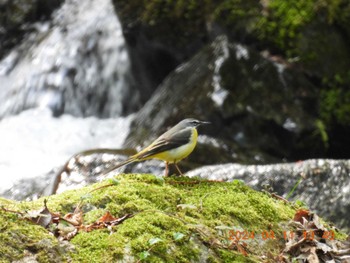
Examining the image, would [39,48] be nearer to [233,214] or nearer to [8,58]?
[8,58]

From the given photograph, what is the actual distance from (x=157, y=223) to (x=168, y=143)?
1556 mm

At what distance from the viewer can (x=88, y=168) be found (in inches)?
334

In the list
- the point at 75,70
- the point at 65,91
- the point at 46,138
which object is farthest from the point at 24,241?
the point at 75,70

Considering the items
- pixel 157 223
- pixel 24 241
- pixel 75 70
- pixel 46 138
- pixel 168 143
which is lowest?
pixel 46 138

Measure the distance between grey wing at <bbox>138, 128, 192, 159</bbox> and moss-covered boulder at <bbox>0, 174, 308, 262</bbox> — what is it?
27.1 inches

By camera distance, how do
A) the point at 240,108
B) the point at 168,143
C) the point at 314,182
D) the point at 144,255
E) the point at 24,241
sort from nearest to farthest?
the point at 24,241, the point at 144,255, the point at 168,143, the point at 314,182, the point at 240,108

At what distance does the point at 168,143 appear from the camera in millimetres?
5293

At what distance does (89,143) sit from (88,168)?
10.9ft

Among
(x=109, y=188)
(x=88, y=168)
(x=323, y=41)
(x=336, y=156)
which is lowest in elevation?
(x=336, y=156)

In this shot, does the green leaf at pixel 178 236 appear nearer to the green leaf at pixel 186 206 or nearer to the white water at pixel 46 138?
the green leaf at pixel 186 206

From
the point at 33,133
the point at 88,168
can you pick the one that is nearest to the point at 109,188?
the point at 88,168

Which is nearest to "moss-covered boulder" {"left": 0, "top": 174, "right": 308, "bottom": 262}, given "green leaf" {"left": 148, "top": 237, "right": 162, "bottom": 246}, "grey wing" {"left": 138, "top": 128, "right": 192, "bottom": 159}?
"green leaf" {"left": 148, "top": 237, "right": 162, "bottom": 246}

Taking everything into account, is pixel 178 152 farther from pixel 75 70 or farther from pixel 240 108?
pixel 75 70

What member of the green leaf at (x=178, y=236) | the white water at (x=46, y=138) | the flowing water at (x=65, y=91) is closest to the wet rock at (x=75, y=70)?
the flowing water at (x=65, y=91)
